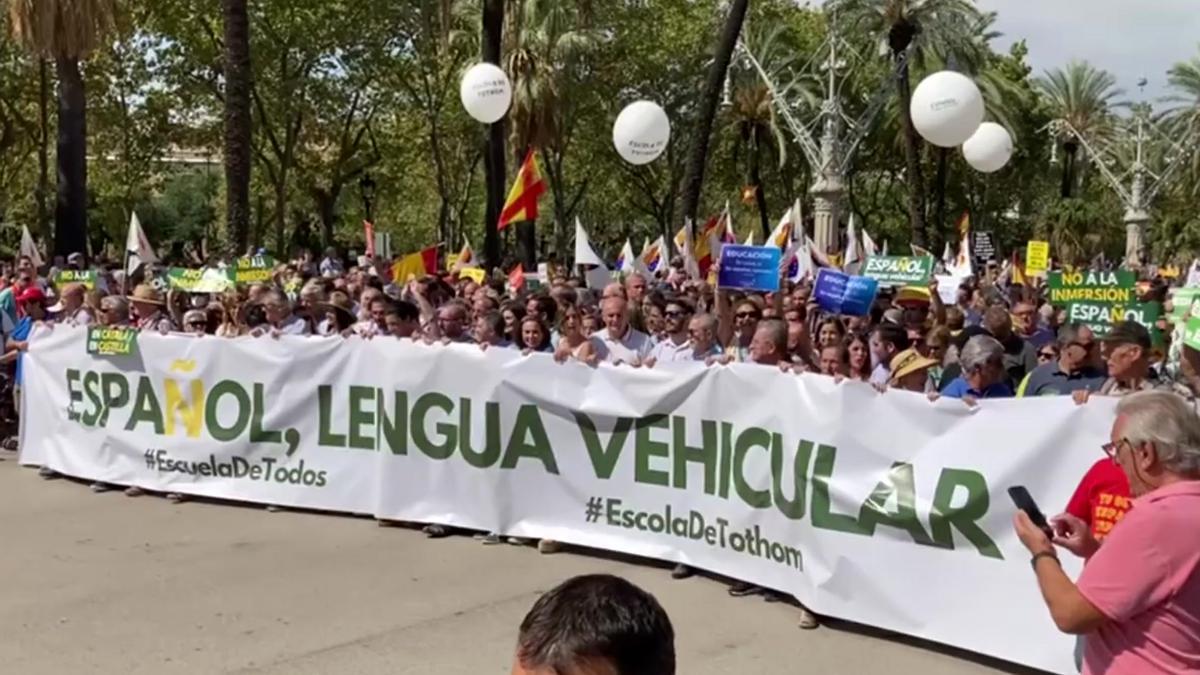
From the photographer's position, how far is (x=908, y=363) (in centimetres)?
744

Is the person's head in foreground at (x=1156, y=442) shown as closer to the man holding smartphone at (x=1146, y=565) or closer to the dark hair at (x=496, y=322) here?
the man holding smartphone at (x=1146, y=565)

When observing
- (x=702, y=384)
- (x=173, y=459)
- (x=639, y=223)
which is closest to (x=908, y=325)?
(x=702, y=384)

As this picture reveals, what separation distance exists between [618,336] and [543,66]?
1031 inches

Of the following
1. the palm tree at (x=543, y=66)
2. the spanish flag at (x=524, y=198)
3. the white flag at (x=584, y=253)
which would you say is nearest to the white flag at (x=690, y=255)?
the white flag at (x=584, y=253)

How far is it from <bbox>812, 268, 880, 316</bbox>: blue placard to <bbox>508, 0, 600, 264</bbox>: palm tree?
20.9 meters

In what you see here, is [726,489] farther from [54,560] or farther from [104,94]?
[104,94]

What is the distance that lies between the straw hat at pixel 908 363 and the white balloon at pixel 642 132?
8961 mm

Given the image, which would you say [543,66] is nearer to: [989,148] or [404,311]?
[989,148]

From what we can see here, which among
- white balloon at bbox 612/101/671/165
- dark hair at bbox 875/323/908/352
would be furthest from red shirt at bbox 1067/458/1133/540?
white balloon at bbox 612/101/671/165

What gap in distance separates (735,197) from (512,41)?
20363 mm

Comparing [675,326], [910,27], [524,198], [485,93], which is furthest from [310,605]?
[910,27]

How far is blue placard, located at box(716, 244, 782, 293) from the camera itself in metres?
10.1

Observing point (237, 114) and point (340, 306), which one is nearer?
point (340, 306)

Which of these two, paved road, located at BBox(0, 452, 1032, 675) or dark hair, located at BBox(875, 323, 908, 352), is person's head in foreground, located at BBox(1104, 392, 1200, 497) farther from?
dark hair, located at BBox(875, 323, 908, 352)
